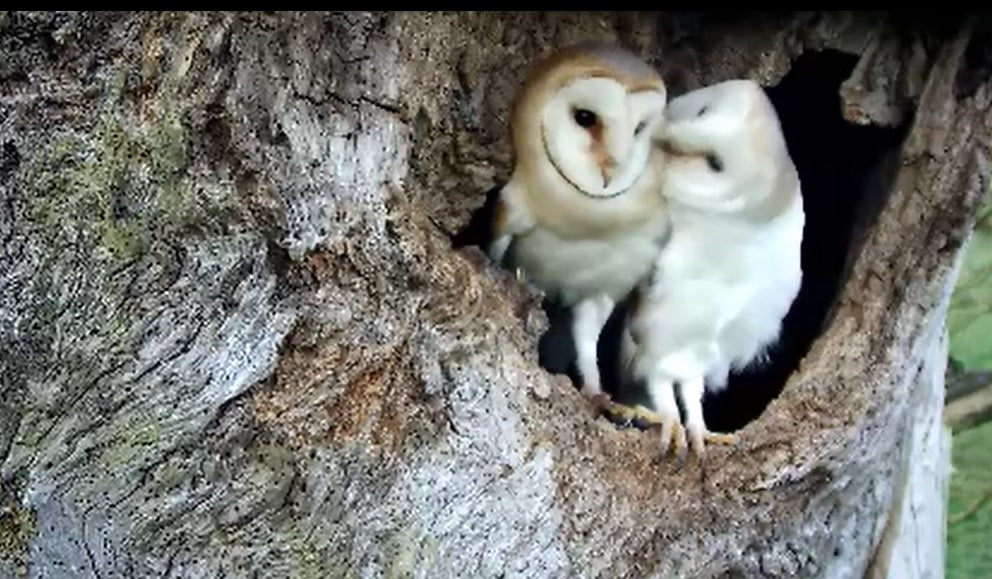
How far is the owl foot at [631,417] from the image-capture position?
1.22 metres

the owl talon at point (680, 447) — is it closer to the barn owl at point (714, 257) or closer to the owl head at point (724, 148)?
the barn owl at point (714, 257)

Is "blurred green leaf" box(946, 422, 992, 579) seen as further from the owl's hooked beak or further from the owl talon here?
the owl's hooked beak

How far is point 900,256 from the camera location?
4.07 feet

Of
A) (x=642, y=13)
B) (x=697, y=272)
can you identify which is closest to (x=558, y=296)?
(x=697, y=272)

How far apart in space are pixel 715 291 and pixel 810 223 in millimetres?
176

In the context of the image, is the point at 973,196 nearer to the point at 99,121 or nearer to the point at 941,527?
the point at 941,527

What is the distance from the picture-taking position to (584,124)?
3.73ft

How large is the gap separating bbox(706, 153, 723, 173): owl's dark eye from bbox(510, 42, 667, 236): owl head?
6cm

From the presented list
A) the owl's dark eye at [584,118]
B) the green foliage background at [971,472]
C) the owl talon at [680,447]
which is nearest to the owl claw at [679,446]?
the owl talon at [680,447]

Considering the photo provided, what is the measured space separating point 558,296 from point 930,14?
0.32 m

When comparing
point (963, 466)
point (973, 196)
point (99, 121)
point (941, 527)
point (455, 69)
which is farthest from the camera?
point (963, 466)

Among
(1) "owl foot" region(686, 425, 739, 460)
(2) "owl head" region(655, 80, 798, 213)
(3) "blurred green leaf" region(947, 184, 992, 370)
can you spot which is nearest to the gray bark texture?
(1) "owl foot" region(686, 425, 739, 460)

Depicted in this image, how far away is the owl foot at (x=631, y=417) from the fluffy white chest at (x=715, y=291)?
6 cm

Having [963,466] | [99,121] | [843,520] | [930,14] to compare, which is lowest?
[963,466]
